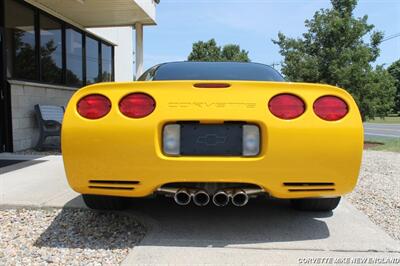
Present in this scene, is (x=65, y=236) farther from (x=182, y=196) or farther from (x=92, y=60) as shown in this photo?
(x=92, y=60)

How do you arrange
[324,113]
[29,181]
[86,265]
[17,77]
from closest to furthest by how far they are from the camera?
[86,265] < [324,113] < [29,181] < [17,77]

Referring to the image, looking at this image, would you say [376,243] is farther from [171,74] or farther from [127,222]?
[171,74]

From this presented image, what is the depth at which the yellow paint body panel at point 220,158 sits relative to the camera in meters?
2.60

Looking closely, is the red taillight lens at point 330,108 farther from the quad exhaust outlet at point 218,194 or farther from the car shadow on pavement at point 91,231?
the car shadow on pavement at point 91,231

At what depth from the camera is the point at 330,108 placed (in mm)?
2686

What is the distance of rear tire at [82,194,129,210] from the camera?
130 inches

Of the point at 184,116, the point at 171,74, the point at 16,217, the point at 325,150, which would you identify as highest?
the point at 171,74

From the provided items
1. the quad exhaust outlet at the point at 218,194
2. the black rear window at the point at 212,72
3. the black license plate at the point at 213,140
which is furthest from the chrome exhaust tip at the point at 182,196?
the black rear window at the point at 212,72

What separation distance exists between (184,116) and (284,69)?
10.6 meters

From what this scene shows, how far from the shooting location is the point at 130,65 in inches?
642

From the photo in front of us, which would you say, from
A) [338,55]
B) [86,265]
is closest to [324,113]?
[86,265]

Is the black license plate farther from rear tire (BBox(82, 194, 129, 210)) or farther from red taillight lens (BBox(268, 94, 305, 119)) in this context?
rear tire (BBox(82, 194, 129, 210))

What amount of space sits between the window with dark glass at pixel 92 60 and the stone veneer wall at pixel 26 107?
267 centimetres

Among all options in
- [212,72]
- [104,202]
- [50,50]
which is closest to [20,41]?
[50,50]
